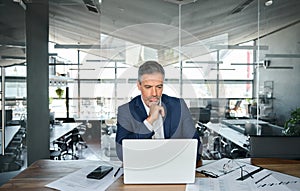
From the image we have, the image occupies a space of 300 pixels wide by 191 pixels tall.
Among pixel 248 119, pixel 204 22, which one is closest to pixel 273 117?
pixel 248 119

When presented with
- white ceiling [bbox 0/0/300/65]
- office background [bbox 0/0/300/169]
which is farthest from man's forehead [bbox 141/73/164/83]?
white ceiling [bbox 0/0/300/65]

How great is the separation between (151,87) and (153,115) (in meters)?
0.22

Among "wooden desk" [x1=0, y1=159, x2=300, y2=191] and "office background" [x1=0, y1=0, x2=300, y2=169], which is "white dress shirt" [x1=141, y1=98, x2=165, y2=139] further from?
"office background" [x1=0, y1=0, x2=300, y2=169]

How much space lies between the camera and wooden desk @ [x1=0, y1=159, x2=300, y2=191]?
1.24 metres

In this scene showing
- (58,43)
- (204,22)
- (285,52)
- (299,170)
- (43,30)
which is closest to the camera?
(299,170)

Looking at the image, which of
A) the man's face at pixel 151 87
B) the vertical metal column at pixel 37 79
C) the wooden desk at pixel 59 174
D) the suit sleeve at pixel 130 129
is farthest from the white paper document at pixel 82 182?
the vertical metal column at pixel 37 79

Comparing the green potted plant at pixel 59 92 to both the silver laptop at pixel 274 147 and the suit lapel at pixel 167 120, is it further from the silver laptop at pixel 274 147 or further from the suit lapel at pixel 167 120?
the silver laptop at pixel 274 147

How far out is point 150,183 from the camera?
4.13 ft

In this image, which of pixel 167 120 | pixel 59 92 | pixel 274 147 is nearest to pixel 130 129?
pixel 167 120

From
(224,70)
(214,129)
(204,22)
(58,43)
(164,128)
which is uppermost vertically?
(204,22)

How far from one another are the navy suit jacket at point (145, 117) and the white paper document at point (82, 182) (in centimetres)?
34

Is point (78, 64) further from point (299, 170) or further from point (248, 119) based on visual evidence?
point (299, 170)

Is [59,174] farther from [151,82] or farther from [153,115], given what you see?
[151,82]

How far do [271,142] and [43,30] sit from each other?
2.70m
